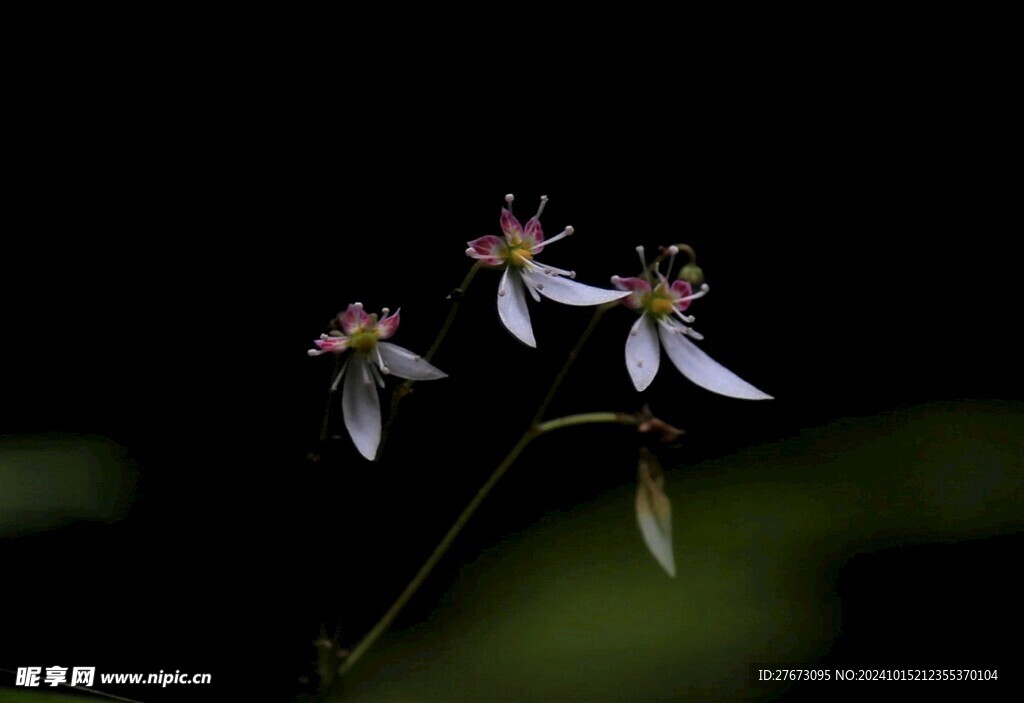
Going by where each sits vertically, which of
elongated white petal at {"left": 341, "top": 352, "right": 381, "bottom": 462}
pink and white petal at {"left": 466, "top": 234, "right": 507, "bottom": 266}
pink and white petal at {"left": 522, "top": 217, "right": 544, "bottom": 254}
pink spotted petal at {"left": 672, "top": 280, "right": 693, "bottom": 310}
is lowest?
elongated white petal at {"left": 341, "top": 352, "right": 381, "bottom": 462}

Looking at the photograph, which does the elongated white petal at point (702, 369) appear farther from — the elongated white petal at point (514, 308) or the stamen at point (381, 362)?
the stamen at point (381, 362)

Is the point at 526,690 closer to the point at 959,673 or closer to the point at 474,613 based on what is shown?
the point at 474,613

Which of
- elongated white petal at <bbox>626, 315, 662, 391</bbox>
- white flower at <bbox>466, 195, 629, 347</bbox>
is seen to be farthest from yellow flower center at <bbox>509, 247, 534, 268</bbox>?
elongated white petal at <bbox>626, 315, 662, 391</bbox>

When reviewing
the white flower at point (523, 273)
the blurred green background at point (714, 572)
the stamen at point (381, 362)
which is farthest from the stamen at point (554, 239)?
the blurred green background at point (714, 572)

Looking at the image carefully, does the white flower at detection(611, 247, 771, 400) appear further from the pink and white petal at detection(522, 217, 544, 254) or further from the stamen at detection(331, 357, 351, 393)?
the stamen at detection(331, 357, 351, 393)

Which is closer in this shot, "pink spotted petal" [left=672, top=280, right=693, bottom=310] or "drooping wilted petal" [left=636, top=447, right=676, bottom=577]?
"drooping wilted petal" [left=636, top=447, right=676, bottom=577]

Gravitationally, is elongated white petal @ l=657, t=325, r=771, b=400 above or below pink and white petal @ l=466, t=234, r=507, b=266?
below
